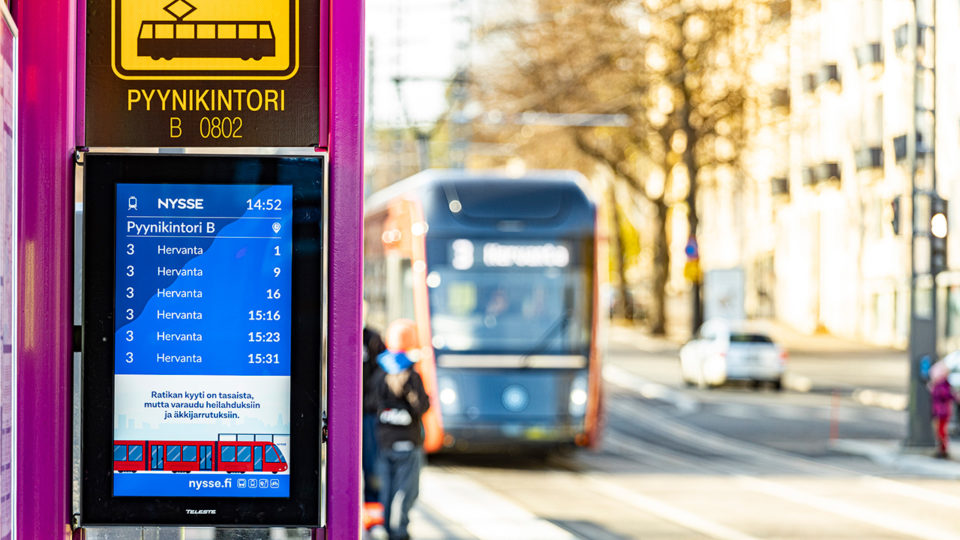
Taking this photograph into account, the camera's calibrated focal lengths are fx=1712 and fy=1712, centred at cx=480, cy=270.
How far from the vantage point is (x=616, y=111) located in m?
45.9

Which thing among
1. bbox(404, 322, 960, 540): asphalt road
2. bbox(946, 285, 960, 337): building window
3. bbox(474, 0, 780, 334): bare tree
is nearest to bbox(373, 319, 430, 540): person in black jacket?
bbox(404, 322, 960, 540): asphalt road

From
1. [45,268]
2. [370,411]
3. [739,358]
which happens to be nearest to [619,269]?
[739,358]

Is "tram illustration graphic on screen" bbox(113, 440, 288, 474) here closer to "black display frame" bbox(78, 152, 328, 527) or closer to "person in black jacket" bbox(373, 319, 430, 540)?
"black display frame" bbox(78, 152, 328, 527)

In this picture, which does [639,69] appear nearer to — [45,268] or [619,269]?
[619,269]

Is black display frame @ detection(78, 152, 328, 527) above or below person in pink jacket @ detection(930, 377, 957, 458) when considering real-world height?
above

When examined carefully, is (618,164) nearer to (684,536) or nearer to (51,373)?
(684,536)

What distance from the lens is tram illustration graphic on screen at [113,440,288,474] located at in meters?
4.76

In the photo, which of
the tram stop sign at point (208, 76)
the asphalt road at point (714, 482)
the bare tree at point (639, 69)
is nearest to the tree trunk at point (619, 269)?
the bare tree at point (639, 69)

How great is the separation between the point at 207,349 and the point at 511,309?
46.5 feet

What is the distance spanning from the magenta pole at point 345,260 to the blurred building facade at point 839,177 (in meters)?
36.1

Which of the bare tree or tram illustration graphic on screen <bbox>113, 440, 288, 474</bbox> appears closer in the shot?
tram illustration graphic on screen <bbox>113, 440, 288, 474</bbox>

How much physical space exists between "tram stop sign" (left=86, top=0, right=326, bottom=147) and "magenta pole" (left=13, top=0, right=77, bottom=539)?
0.11 metres

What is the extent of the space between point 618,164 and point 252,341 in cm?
4809

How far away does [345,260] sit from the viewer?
4.79m
